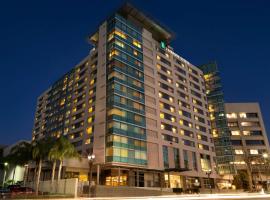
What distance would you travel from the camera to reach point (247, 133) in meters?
105

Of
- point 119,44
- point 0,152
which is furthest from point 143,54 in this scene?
point 0,152

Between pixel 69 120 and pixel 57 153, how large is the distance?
1308 inches

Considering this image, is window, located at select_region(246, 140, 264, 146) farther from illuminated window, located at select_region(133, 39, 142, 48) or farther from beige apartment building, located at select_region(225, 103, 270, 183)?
illuminated window, located at select_region(133, 39, 142, 48)

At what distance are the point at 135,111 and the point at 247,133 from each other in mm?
64119

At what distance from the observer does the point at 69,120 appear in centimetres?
7544

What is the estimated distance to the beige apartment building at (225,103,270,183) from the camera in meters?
99.8

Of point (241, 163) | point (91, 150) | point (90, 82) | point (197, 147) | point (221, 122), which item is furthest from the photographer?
point (241, 163)

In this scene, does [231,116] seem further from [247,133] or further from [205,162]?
[205,162]

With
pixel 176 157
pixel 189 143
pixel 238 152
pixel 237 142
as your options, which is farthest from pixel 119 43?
pixel 238 152

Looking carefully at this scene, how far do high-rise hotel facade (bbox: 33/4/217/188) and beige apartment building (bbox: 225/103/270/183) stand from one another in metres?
23.7

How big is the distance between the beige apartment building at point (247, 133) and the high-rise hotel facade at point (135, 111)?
23.7m

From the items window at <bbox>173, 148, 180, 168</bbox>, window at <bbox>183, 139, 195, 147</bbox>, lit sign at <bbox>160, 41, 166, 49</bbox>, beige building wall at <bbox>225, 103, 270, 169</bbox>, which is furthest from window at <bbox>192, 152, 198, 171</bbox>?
lit sign at <bbox>160, 41, 166, 49</bbox>

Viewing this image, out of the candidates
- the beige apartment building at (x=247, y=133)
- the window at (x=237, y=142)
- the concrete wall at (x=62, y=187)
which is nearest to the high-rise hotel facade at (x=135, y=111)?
the concrete wall at (x=62, y=187)

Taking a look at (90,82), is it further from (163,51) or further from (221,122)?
(221,122)
